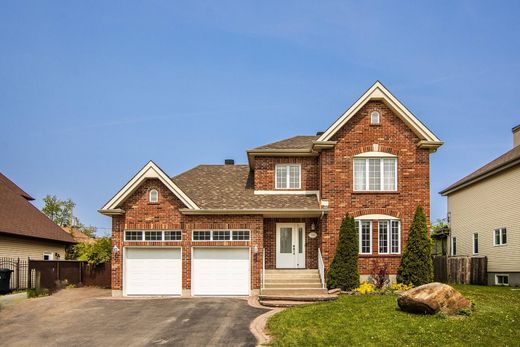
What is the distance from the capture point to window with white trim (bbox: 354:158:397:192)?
26.1m

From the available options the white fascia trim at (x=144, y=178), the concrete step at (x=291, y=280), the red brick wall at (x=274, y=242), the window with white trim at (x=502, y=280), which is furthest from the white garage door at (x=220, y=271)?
the window with white trim at (x=502, y=280)

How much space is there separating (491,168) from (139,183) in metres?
18.2

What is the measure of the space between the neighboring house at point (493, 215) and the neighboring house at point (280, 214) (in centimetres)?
544

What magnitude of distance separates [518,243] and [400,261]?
21.4 ft

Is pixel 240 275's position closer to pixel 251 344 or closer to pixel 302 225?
pixel 302 225

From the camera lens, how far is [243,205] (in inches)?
1029

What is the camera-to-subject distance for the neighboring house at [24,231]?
29109 mm

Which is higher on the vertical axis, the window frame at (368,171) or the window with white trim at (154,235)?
the window frame at (368,171)

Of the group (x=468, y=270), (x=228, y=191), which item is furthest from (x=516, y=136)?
(x=228, y=191)

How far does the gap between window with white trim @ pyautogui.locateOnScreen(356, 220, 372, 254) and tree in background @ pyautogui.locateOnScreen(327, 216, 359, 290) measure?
0.87m

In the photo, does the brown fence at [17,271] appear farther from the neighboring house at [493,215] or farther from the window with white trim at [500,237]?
the window with white trim at [500,237]

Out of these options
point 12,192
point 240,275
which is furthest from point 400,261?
point 12,192

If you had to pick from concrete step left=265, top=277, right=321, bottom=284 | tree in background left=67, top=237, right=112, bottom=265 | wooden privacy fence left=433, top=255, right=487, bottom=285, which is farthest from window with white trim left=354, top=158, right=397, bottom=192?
tree in background left=67, top=237, right=112, bottom=265

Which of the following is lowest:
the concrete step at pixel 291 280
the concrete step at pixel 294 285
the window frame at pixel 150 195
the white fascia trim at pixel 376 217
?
the concrete step at pixel 294 285
